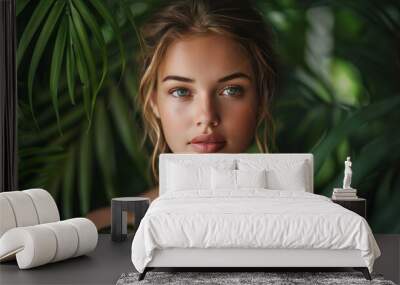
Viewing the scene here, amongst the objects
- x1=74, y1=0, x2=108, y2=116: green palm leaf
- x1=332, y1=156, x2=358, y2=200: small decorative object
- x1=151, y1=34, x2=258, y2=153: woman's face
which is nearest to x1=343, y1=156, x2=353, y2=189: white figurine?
x1=332, y1=156, x2=358, y2=200: small decorative object

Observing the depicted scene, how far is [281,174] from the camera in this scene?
6914mm

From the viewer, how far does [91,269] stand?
5.50m

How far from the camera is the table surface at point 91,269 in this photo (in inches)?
200

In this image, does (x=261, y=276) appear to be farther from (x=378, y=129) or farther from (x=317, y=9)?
(x=317, y=9)

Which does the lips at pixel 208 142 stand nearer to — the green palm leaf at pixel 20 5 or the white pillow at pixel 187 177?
the white pillow at pixel 187 177

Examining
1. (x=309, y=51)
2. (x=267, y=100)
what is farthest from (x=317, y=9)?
(x=267, y=100)

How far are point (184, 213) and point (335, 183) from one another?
2992mm

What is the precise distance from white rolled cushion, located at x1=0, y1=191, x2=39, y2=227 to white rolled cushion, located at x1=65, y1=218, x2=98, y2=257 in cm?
33

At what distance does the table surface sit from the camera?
5.09 meters

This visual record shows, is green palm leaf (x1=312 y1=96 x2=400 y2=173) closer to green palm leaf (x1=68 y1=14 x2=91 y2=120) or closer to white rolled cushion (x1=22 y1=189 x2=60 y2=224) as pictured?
green palm leaf (x1=68 y1=14 x2=91 y2=120)

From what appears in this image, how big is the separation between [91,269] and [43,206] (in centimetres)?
91

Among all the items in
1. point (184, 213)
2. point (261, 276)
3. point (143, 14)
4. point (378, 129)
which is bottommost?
point (261, 276)

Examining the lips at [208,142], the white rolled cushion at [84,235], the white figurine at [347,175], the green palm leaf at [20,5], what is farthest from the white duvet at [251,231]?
the green palm leaf at [20,5]

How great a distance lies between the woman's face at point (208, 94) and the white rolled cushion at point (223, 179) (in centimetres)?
75
